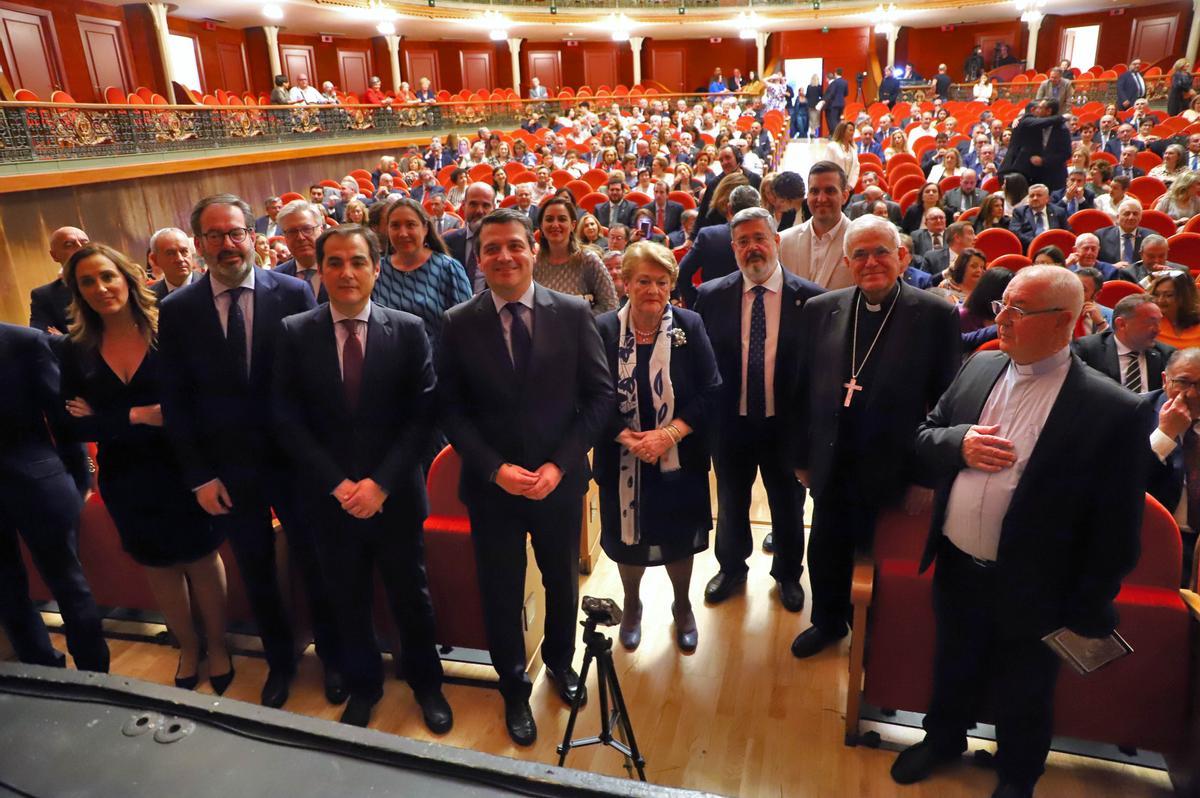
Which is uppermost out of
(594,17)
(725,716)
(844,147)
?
(594,17)

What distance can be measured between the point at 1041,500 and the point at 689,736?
1201 millimetres

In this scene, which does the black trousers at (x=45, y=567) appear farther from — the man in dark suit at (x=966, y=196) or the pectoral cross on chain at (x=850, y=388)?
the man in dark suit at (x=966, y=196)

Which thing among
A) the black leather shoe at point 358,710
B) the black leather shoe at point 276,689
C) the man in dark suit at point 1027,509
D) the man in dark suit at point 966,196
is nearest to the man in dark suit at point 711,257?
the man in dark suit at point 1027,509

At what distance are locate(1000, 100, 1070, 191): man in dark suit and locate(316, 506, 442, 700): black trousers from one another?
18.9 ft

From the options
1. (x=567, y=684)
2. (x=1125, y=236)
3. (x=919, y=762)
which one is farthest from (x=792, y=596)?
(x=1125, y=236)

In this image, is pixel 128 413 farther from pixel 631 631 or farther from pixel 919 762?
pixel 919 762

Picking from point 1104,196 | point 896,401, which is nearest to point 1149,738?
point 896,401

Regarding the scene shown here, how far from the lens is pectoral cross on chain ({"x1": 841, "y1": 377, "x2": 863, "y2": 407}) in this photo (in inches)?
85.8

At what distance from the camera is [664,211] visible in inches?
231

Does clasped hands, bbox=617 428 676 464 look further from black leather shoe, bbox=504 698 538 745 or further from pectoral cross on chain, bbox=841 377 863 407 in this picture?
black leather shoe, bbox=504 698 538 745

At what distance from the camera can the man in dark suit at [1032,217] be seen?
5191 mm

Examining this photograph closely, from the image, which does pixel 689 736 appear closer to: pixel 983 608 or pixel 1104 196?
pixel 983 608

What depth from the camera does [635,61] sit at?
2091 cm

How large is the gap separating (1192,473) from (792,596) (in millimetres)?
1325
